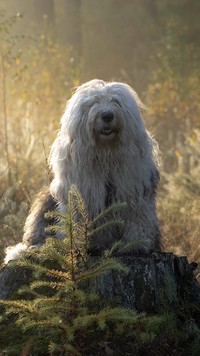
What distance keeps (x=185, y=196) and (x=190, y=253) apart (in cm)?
180

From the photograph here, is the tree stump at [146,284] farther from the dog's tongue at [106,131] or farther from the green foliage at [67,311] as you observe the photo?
the dog's tongue at [106,131]

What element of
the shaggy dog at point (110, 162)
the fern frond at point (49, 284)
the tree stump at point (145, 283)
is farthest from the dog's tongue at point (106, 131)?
the fern frond at point (49, 284)

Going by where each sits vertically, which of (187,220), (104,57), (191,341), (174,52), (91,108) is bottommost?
(191,341)

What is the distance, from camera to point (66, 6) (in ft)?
76.4

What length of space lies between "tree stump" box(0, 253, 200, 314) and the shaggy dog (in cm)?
34

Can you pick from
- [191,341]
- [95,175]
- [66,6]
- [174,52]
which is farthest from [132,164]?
→ [66,6]

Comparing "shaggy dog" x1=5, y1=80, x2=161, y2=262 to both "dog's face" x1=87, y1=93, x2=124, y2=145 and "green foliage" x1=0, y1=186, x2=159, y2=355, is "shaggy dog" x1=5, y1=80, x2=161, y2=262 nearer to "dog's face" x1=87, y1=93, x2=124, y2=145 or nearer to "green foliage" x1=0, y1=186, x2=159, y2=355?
"dog's face" x1=87, y1=93, x2=124, y2=145

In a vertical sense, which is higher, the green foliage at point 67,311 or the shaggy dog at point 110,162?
the shaggy dog at point 110,162

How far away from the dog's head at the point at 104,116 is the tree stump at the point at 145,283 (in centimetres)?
95

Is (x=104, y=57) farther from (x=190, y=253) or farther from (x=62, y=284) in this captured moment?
(x=62, y=284)

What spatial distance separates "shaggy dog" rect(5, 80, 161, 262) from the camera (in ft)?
16.8

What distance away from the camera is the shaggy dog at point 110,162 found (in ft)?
16.8

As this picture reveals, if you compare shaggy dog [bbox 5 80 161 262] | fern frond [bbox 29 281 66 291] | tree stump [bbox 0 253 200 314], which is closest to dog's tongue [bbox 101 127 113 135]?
shaggy dog [bbox 5 80 161 262]

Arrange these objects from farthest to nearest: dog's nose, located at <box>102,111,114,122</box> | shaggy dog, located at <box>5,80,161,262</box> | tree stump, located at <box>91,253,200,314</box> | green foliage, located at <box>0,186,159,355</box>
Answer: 1. shaggy dog, located at <box>5,80,161,262</box>
2. dog's nose, located at <box>102,111,114,122</box>
3. tree stump, located at <box>91,253,200,314</box>
4. green foliage, located at <box>0,186,159,355</box>
